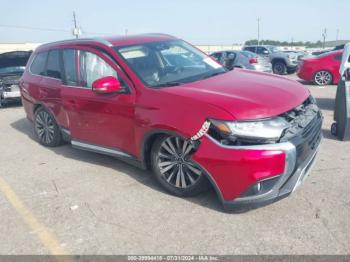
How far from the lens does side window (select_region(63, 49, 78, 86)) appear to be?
5414 millimetres

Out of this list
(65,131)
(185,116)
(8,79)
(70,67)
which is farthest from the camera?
(8,79)

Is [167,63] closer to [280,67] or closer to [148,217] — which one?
[148,217]

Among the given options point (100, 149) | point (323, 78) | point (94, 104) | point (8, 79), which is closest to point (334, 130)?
point (100, 149)

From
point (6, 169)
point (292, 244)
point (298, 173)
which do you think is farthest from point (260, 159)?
point (6, 169)

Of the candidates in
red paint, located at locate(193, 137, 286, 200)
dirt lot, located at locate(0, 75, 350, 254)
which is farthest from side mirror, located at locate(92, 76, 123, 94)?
red paint, located at locate(193, 137, 286, 200)

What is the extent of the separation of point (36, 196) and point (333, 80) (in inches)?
435

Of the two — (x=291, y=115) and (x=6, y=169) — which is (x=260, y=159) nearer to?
(x=291, y=115)

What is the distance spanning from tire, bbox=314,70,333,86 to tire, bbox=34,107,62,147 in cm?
959

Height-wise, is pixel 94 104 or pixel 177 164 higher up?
pixel 94 104

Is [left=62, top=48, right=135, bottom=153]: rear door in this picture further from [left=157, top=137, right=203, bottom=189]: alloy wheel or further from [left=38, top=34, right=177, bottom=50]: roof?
[left=157, top=137, right=203, bottom=189]: alloy wheel

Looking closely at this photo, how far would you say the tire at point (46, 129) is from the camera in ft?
20.5

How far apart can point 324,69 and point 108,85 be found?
406 inches

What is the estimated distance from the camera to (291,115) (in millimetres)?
3703

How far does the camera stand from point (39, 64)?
21.6 ft
